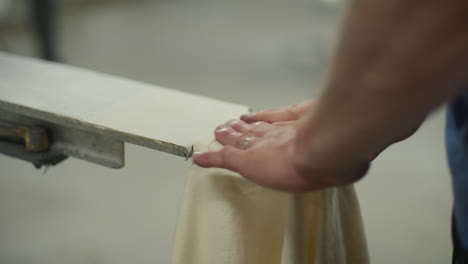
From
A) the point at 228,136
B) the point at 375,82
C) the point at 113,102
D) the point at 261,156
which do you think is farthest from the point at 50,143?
the point at 375,82

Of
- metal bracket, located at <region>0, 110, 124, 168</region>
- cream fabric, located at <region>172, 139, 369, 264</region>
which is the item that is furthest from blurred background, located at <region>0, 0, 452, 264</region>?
cream fabric, located at <region>172, 139, 369, 264</region>

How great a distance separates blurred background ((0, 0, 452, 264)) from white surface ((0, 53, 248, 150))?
0.56m

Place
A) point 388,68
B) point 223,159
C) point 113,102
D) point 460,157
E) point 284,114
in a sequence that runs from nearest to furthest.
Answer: point 388,68 < point 460,157 < point 223,159 < point 284,114 < point 113,102

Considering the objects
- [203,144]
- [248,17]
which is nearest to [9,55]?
[203,144]

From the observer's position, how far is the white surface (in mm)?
770

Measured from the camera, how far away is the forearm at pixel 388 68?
0.33m

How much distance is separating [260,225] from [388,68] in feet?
1.19

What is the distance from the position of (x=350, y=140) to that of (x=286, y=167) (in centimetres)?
9

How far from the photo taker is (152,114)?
82cm

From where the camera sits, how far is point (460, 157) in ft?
1.50

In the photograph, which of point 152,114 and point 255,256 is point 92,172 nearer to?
point 152,114

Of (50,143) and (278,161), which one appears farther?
(50,143)

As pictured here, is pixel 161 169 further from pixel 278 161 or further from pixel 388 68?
pixel 388 68

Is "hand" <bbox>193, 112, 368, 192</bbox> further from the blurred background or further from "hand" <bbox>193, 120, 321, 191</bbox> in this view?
the blurred background
